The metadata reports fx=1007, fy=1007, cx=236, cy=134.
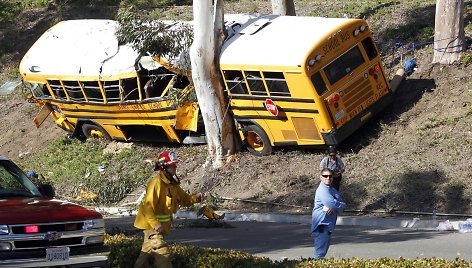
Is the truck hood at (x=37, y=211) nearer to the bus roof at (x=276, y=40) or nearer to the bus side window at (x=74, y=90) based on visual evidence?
the bus roof at (x=276, y=40)

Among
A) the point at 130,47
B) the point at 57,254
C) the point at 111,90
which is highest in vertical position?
the point at 57,254

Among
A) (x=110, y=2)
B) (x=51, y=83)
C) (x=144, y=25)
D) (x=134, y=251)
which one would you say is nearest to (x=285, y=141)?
(x=144, y=25)

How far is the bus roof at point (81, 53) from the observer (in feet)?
83.9

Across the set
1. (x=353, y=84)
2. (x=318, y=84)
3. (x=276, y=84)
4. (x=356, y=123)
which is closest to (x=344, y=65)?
(x=353, y=84)

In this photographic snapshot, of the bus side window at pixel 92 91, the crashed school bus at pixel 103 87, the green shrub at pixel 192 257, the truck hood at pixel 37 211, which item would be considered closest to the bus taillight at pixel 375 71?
the crashed school bus at pixel 103 87

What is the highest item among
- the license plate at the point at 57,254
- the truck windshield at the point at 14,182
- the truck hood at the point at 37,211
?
the truck hood at the point at 37,211

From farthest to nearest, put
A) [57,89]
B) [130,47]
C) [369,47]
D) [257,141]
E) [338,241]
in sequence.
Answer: [57,89] → [130,47] → [257,141] → [369,47] → [338,241]

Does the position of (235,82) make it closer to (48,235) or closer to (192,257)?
(192,257)

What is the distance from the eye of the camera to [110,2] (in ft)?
127

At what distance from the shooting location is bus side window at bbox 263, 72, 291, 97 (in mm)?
22016

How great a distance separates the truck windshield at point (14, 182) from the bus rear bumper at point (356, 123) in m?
9.81

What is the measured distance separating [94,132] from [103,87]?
2655mm

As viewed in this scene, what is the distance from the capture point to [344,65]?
22531 mm

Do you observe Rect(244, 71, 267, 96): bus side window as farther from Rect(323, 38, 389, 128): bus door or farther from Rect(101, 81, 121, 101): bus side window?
Rect(101, 81, 121, 101): bus side window
